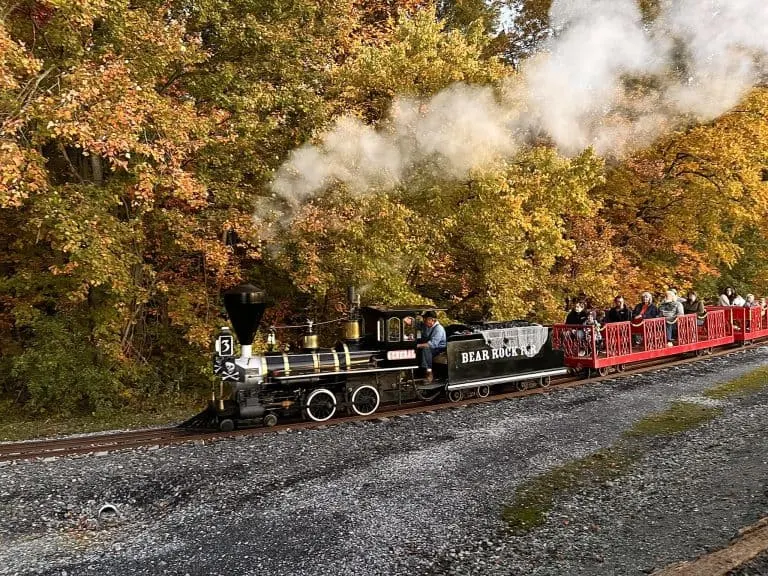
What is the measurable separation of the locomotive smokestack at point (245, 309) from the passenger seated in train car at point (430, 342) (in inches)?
119

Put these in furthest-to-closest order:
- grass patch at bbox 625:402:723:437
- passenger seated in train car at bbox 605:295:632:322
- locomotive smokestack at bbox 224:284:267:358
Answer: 1. passenger seated in train car at bbox 605:295:632:322
2. locomotive smokestack at bbox 224:284:267:358
3. grass patch at bbox 625:402:723:437

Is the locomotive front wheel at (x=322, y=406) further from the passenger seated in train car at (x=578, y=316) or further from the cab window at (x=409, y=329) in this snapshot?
the passenger seated in train car at (x=578, y=316)

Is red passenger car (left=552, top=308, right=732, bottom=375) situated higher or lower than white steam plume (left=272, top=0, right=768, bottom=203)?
lower

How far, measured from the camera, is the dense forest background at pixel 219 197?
379 inches

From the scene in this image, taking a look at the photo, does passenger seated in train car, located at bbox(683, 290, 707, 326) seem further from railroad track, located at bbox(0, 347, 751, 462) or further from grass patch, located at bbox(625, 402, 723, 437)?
railroad track, located at bbox(0, 347, 751, 462)

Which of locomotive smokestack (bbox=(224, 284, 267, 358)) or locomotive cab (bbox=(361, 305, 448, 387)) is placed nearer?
locomotive smokestack (bbox=(224, 284, 267, 358))

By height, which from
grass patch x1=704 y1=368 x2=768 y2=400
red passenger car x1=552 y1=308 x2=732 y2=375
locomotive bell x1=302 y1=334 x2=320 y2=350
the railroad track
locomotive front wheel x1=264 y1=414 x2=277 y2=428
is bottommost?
grass patch x1=704 y1=368 x2=768 y2=400

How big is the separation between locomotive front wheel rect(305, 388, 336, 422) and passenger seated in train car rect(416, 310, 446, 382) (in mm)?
1829

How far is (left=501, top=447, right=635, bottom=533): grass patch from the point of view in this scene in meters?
5.43

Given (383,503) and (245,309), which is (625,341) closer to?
(245,309)

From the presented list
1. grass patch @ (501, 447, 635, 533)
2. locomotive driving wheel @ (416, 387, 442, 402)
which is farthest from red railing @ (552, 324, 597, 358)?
grass patch @ (501, 447, 635, 533)

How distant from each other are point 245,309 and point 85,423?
4.70 m

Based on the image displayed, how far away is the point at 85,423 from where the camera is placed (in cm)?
1062

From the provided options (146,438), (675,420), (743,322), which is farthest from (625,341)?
(146,438)
